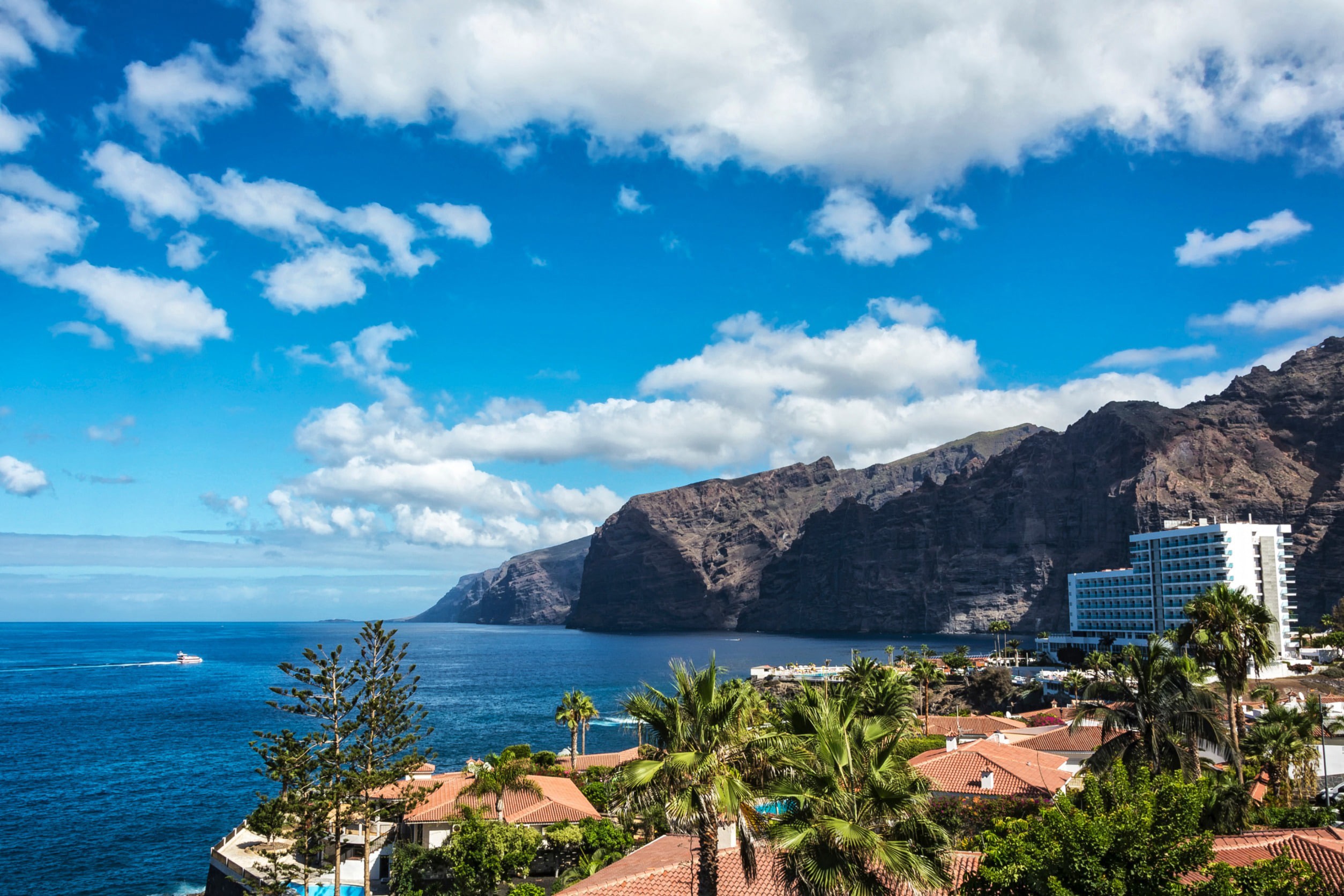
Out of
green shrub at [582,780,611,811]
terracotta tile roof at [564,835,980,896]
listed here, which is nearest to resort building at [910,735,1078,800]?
terracotta tile roof at [564,835,980,896]

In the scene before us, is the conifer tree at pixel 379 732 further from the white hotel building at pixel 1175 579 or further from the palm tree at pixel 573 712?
the white hotel building at pixel 1175 579

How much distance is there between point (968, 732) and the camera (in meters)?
60.5

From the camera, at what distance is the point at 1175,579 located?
453ft

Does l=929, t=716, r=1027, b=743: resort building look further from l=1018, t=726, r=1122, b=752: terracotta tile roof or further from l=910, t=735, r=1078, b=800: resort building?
l=910, t=735, r=1078, b=800: resort building

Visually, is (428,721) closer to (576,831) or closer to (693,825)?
(576,831)

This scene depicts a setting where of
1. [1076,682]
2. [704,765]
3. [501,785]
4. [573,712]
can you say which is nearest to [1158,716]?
[704,765]

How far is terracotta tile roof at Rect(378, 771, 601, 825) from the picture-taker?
3672 centimetres

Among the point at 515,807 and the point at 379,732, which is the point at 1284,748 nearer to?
the point at 515,807

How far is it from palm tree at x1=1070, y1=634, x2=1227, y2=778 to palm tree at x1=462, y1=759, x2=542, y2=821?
22839mm

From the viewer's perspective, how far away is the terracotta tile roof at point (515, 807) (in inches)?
1446

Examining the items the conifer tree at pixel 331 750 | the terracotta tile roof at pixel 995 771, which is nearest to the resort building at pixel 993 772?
the terracotta tile roof at pixel 995 771

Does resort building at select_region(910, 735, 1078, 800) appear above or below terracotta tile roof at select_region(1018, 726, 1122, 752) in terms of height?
above

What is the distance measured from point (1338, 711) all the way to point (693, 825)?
61533 millimetres

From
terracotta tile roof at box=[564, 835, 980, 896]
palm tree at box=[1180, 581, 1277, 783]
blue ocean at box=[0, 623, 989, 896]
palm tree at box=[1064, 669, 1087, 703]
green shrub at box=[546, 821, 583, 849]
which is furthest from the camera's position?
palm tree at box=[1064, 669, 1087, 703]
